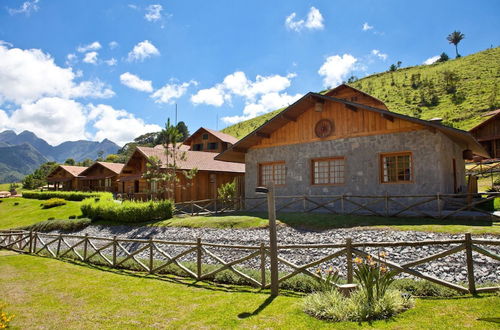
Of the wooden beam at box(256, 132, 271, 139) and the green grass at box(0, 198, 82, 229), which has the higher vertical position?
the wooden beam at box(256, 132, 271, 139)

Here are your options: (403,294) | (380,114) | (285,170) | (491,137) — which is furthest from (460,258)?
(491,137)

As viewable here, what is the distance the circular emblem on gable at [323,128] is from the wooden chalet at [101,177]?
2919cm

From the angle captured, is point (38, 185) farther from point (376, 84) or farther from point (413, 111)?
point (376, 84)

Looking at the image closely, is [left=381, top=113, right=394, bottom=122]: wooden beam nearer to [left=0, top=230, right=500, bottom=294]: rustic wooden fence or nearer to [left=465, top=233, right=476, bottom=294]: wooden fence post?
[left=0, top=230, right=500, bottom=294]: rustic wooden fence

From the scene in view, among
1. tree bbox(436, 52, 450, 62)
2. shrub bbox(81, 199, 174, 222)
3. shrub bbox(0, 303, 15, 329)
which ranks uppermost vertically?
tree bbox(436, 52, 450, 62)

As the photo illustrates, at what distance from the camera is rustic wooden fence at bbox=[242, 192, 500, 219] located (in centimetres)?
1285

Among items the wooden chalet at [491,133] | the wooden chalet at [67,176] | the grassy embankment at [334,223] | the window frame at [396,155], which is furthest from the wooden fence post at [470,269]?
the wooden chalet at [67,176]

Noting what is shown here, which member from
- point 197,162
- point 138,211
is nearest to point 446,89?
point 197,162

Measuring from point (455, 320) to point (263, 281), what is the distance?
423 cm

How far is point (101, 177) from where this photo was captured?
42781 millimetres

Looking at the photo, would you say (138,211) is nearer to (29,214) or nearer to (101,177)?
(29,214)

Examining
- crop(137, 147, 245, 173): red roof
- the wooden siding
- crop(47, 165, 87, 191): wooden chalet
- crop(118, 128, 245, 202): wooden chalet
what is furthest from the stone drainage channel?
crop(47, 165, 87, 191): wooden chalet

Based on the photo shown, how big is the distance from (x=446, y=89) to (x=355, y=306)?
2531 inches

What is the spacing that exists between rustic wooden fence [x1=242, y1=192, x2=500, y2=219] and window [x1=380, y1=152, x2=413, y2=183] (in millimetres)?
932
